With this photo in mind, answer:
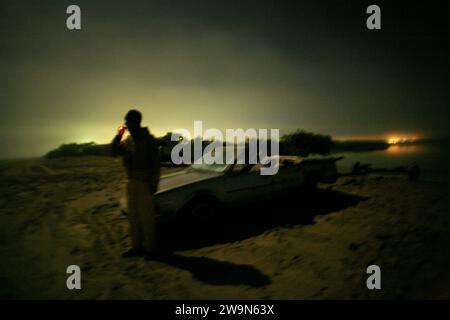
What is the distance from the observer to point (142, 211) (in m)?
4.34

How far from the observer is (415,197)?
241 inches

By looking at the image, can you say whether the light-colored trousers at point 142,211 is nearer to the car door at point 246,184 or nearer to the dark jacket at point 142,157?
the dark jacket at point 142,157

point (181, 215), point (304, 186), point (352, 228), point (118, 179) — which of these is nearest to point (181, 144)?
point (118, 179)

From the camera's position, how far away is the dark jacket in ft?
14.0

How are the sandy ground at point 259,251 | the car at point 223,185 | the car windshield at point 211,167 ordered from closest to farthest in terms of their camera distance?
1. the sandy ground at point 259,251
2. the car at point 223,185
3. the car windshield at point 211,167

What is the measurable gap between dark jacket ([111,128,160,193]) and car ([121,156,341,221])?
730 mm

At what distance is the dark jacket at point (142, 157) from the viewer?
14.0 ft

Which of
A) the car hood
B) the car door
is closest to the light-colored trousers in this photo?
the car hood

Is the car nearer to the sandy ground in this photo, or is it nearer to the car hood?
the car hood

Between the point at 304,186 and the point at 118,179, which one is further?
the point at 118,179

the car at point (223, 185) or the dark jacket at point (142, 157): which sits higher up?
the dark jacket at point (142, 157)

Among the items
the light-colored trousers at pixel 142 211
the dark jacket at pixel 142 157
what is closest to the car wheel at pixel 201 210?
the light-colored trousers at pixel 142 211
